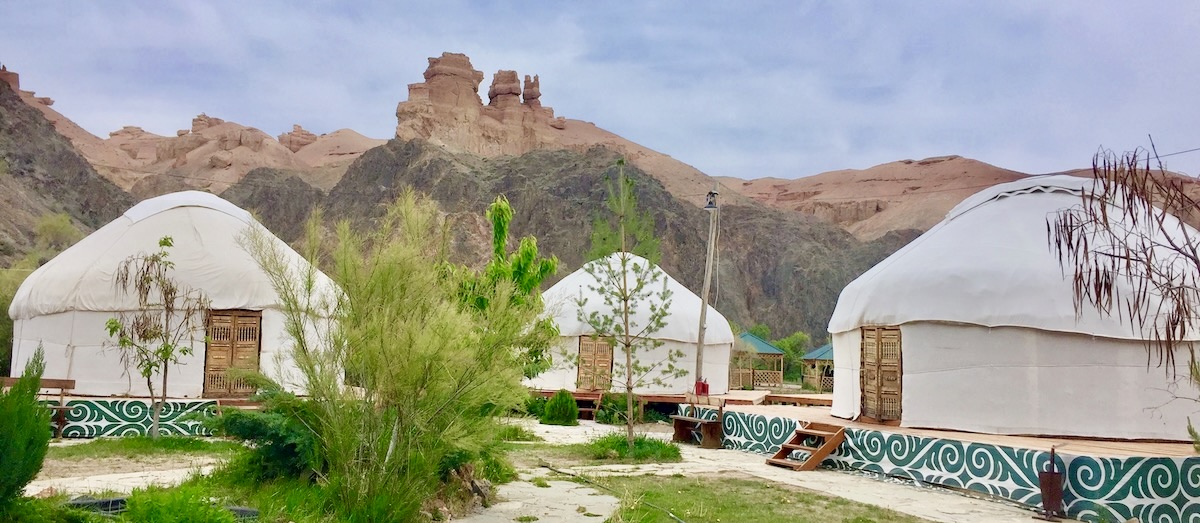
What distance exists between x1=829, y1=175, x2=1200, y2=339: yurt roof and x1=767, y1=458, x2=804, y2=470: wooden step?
171cm

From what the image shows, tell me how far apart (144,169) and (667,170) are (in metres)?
40.0

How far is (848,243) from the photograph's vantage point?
4897cm

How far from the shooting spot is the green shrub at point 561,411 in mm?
13125

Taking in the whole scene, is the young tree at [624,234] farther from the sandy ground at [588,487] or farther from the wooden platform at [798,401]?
the wooden platform at [798,401]

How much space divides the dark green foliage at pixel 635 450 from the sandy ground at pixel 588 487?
9.1 inches

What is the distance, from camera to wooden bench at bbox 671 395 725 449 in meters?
10.8

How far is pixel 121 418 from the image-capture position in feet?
33.0

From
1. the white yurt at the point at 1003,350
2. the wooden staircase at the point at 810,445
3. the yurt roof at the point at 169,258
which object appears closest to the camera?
the white yurt at the point at 1003,350

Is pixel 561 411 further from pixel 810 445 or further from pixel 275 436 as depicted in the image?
pixel 275 436

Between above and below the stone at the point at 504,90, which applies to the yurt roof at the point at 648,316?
below

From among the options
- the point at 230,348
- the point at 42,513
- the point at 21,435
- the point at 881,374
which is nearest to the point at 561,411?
the point at 230,348

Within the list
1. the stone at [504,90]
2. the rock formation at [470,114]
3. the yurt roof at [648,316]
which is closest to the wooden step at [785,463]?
the yurt roof at [648,316]

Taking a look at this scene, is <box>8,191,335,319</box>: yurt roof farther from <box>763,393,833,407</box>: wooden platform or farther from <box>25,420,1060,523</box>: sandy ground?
<box>763,393,833,407</box>: wooden platform

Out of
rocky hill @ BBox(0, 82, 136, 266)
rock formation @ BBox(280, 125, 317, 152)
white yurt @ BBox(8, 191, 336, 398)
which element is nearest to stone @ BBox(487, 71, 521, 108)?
rock formation @ BBox(280, 125, 317, 152)
